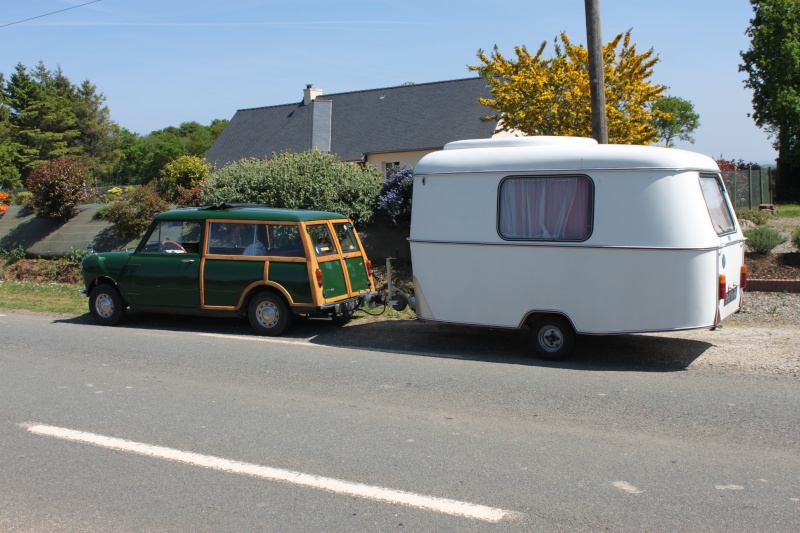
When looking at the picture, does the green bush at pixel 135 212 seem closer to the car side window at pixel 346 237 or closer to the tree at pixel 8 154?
the car side window at pixel 346 237

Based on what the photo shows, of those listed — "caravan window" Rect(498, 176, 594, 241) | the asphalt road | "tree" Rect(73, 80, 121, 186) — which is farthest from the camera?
"tree" Rect(73, 80, 121, 186)

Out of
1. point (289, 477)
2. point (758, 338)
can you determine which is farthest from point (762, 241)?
point (289, 477)

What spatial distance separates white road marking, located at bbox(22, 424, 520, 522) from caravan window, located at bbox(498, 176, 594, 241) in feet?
14.6

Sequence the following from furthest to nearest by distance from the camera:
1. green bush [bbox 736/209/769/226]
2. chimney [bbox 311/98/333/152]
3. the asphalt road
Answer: chimney [bbox 311/98/333/152]
green bush [bbox 736/209/769/226]
the asphalt road

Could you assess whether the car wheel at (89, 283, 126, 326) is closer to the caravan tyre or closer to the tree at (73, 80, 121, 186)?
the caravan tyre

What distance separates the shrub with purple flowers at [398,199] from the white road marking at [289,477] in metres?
9.97

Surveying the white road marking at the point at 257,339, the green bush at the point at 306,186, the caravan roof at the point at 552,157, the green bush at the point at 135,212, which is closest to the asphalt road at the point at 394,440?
the white road marking at the point at 257,339

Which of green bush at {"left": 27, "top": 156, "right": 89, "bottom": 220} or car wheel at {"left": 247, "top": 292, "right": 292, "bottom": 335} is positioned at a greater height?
green bush at {"left": 27, "top": 156, "right": 89, "bottom": 220}

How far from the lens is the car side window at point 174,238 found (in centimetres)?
1108

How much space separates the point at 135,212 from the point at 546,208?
13344 millimetres

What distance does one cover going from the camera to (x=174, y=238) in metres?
11.3

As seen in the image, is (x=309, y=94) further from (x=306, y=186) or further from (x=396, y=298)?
(x=396, y=298)

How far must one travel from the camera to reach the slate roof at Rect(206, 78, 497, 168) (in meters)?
34.6

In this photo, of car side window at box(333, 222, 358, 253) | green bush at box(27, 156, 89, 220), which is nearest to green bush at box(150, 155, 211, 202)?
green bush at box(27, 156, 89, 220)
